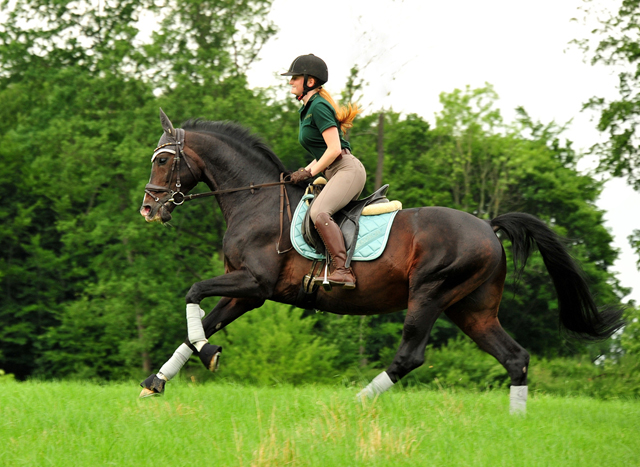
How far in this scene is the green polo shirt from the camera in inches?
249

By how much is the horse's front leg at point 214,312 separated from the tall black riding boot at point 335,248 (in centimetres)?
73

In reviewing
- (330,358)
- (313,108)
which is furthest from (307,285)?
(330,358)

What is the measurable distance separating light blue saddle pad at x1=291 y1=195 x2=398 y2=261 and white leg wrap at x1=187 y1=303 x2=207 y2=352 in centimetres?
107

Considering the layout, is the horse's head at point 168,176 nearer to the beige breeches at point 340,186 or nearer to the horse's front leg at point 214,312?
the horse's front leg at point 214,312

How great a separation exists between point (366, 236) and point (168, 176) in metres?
2.01

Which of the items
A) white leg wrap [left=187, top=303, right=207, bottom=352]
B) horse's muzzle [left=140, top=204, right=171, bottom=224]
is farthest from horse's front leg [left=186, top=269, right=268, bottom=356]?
horse's muzzle [left=140, top=204, right=171, bottom=224]

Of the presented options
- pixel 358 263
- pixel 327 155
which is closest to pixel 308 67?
pixel 327 155

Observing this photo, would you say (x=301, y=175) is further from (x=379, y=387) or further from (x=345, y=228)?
(x=379, y=387)

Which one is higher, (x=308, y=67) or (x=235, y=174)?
(x=308, y=67)

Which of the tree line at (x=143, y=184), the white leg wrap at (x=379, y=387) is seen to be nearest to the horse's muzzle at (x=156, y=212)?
the white leg wrap at (x=379, y=387)

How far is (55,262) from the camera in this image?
30.3m

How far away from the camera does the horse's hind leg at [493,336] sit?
6.52 m

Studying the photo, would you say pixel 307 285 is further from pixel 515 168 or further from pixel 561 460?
pixel 515 168

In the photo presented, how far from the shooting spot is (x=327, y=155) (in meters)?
6.30
